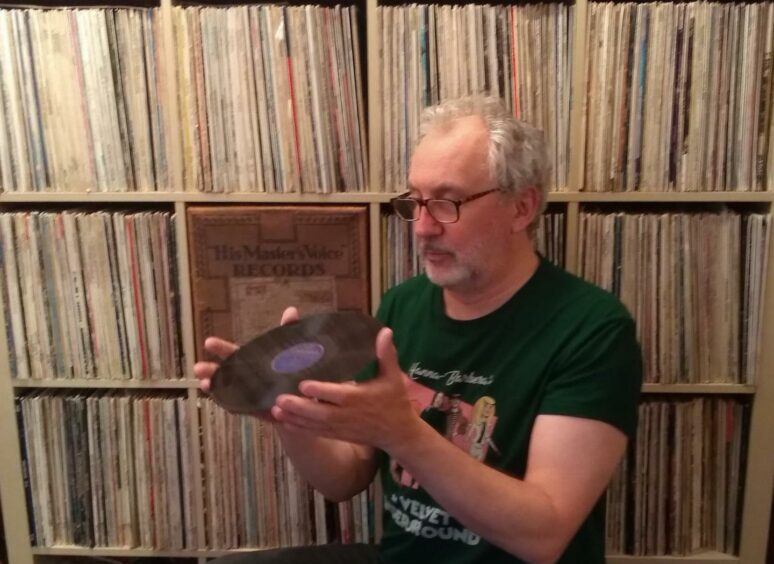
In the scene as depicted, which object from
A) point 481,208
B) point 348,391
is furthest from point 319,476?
point 481,208

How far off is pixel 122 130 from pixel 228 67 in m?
0.24

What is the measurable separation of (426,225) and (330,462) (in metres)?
0.43

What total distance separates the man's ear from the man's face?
0.05 feet

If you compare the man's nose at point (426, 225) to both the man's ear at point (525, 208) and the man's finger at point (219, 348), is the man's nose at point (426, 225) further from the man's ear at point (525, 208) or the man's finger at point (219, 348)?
the man's finger at point (219, 348)

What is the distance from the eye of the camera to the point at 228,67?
1237mm

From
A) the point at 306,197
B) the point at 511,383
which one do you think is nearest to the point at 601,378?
the point at 511,383

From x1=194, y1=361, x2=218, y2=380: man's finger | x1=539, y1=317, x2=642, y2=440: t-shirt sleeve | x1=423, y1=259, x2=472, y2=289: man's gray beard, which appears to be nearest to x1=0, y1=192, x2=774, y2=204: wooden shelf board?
x1=423, y1=259, x2=472, y2=289: man's gray beard

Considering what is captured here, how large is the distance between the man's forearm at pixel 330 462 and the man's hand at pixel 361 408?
0.25 m

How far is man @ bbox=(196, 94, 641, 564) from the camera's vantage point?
0.85m

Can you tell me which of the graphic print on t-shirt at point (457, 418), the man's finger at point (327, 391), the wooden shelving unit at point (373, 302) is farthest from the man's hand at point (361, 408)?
the wooden shelving unit at point (373, 302)

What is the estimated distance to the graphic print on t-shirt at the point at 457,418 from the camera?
104 cm

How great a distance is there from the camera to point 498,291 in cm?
109

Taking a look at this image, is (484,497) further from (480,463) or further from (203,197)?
(203,197)

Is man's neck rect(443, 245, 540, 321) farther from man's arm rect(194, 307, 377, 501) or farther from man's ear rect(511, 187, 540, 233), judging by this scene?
man's arm rect(194, 307, 377, 501)
